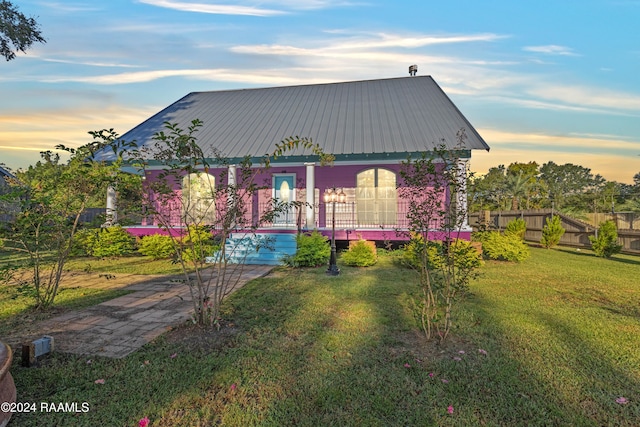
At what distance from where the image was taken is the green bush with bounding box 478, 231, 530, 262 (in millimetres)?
10555

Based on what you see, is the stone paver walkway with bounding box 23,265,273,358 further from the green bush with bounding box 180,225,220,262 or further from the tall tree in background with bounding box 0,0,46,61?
the tall tree in background with bounding box 0,0,46,61

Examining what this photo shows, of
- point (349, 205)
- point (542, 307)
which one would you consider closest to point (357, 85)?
point (349, 205)

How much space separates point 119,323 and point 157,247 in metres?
6.48

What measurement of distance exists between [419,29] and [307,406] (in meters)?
8.90

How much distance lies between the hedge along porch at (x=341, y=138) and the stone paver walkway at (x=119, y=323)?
5.50m

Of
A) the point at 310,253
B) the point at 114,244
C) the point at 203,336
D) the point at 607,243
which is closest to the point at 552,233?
the point at 607,243

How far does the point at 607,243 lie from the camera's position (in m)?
12.1

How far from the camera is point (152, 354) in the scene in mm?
3908

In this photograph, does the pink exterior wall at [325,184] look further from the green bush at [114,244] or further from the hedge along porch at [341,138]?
the green bush at [114,244]

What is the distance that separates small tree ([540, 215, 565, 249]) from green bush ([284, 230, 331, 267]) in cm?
1076

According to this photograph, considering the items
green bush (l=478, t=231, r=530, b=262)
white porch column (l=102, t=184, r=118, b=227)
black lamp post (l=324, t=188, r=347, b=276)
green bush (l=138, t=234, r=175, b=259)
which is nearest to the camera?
white porch column (l=102, t=184, r=118, b=227)

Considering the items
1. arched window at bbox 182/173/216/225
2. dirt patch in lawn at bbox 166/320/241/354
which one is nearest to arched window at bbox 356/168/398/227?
arched window at bbox 182/173/216/225

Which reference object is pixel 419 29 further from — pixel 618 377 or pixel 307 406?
pixel 307 406

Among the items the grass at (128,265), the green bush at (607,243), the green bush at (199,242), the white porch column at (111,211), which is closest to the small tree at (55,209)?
the white porch column at (111,211)
